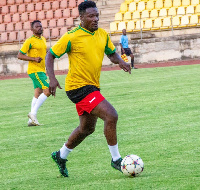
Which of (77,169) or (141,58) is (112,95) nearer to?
(77,169)

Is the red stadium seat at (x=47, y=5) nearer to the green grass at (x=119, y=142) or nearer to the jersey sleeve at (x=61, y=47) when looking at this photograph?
the green grass at (x=119, y=142)

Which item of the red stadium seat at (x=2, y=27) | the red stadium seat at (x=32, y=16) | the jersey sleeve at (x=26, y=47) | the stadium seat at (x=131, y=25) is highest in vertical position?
the jersey sleeve at (x=26, y=47)

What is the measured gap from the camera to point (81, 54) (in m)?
6.16

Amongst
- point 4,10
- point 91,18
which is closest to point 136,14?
point 4,10

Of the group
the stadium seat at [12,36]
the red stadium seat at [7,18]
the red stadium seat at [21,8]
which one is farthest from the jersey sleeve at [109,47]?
the red stadium seat at [21,8]

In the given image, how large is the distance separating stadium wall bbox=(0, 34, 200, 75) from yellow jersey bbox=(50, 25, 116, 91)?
21442 mm

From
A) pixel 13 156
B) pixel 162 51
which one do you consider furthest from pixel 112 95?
pixel 162 51

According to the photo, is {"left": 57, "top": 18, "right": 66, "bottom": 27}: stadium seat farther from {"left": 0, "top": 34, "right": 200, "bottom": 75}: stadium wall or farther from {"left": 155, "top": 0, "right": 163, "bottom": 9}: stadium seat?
{"left": 155, "top": 0, "right": 163, "bottom": 9}: stadium seat

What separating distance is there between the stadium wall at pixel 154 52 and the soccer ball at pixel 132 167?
21874 millimetres

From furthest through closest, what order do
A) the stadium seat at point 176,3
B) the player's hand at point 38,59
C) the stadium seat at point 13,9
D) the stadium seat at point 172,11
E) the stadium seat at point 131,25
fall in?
the stadium seat at point 13,9
the stadium seat at point 176,3
the stadium seat at point 131,25
the stadium seat at point 172,11
the player's hand at point 38,59

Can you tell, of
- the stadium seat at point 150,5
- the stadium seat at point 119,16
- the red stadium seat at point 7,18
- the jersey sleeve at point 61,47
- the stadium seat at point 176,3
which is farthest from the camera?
the red stadium seat at point 7,18

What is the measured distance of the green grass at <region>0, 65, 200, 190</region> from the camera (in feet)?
18.9

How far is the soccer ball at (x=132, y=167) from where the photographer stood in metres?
5.75

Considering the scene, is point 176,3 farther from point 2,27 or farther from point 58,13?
point 2,27
